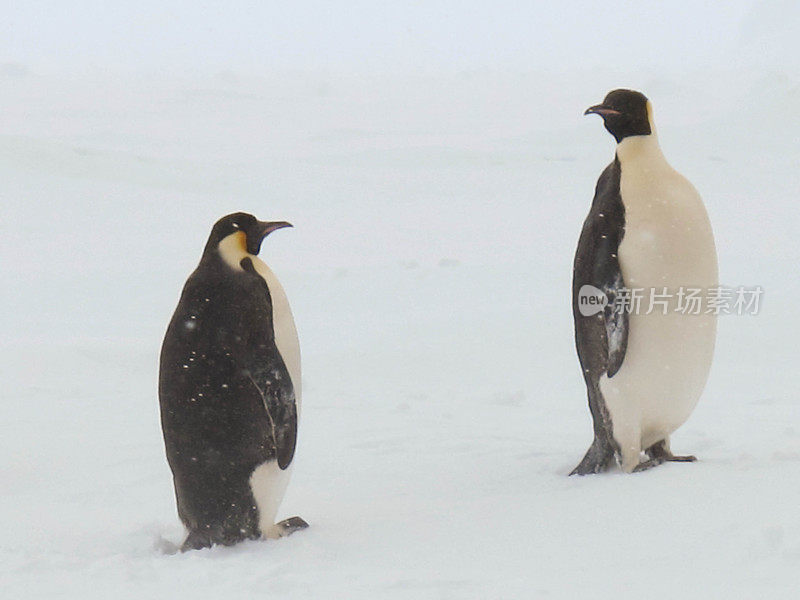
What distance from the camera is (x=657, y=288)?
3705 millimetres

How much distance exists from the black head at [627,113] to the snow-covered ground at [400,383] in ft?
3.74

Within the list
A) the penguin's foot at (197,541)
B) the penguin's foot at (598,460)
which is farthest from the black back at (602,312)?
the penguin's foot at (197,541)

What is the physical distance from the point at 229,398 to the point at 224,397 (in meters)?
0.01

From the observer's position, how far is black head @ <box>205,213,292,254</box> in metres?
3.39

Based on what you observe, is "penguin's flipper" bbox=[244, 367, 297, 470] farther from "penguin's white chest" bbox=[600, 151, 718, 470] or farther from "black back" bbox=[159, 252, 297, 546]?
"penguin's white chest" bbox=[600, 151, 718, 470]

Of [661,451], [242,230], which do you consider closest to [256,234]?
[242,230]

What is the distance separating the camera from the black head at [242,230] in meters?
3.39

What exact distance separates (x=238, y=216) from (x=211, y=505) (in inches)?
34.6

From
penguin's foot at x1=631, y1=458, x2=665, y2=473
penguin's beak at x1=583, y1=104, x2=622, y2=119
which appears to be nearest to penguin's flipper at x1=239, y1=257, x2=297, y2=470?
penguin's foot at x1=631, y1=458, x2=665, y2=473

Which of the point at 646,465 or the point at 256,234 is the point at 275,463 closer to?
the point at 256,234

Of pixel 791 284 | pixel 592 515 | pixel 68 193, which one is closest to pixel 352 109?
pixel 68 193

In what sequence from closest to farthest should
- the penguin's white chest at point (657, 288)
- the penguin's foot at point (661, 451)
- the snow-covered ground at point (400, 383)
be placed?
the snow-covered ground at point (400, 383), the penguin's white chest at point (657, 288), the penguin's foot at point (661, 451)

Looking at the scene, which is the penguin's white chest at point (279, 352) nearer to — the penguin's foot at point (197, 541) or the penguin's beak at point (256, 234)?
the penguin's beak at point (256, 234)

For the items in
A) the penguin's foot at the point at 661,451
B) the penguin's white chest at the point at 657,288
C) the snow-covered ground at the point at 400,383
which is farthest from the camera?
the penguin's foot at the point at 661,451
